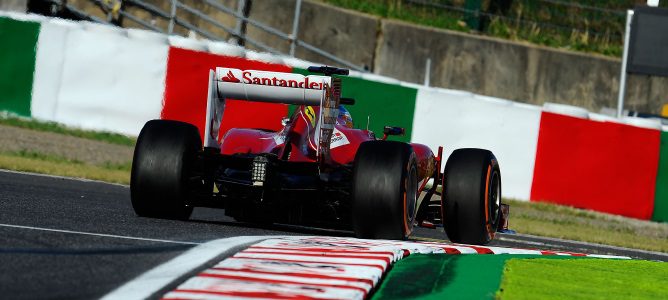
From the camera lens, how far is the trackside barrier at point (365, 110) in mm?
16859

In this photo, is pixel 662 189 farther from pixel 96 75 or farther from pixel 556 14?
pixel 556 14

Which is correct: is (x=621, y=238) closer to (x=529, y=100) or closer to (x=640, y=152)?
(x=640, y=152)

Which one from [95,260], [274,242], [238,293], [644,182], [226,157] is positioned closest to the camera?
[238,293]

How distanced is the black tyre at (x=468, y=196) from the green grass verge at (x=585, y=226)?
14.9 ft

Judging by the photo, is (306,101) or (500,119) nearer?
(306,101)

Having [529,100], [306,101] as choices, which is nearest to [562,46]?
[529,100]

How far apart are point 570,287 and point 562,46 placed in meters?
17.4

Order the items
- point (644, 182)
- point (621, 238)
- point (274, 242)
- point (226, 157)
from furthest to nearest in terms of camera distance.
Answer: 1. point (644, 182)
2. point (621, 238)
3. point (226, 157)
4. point (274, 242)

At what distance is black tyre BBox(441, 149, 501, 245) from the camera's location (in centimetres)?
993

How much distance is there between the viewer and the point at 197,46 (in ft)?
57.6

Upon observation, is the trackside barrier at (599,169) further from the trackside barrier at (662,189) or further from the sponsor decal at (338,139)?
the sponsor decal at (338,139)

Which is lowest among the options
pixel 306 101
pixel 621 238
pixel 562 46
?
pixel 621 238

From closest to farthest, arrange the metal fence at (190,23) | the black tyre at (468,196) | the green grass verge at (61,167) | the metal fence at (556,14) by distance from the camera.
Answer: the black tyre at (468,196) < the green grass verge at (61,167) < the metal fence at (190,23) < the metal fence at (556,14)

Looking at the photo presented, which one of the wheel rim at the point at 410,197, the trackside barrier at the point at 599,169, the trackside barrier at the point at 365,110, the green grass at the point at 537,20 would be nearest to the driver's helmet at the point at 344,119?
the wheel rim at the point at 410,197
